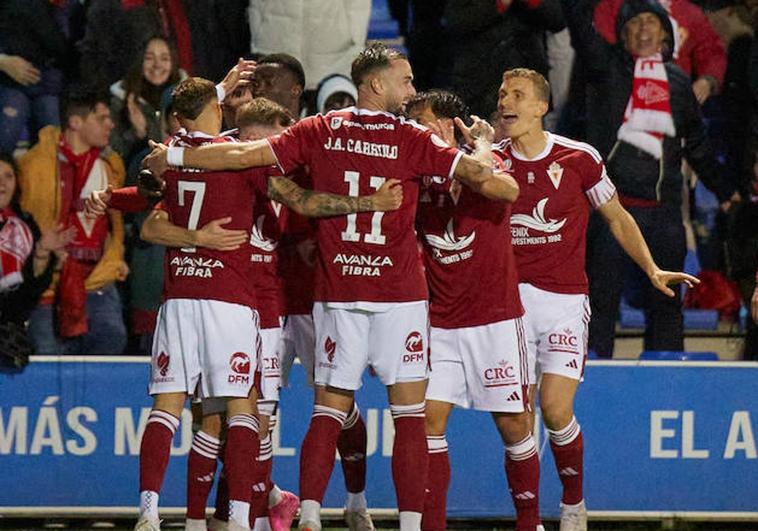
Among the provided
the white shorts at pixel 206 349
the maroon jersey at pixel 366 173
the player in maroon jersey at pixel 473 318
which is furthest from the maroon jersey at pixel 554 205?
the white shorts at pixel 206 349

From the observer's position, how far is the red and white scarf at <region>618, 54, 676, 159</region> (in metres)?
10.4

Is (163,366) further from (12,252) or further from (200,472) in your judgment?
(12,252)

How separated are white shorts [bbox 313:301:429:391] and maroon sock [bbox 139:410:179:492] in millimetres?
773

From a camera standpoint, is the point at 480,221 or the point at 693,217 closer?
the point at 480,221

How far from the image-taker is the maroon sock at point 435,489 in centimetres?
788

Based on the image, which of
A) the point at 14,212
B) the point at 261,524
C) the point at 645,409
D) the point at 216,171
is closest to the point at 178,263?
the point at 216,171

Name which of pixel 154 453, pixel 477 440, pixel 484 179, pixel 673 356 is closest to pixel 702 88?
pixel 673 356

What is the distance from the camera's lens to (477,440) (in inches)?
370

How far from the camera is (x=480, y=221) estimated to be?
7988 millimetres

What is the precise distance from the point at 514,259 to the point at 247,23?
3629 mm

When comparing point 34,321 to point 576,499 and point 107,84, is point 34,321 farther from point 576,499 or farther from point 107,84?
point 576,499

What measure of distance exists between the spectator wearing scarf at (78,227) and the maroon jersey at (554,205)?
2.69 metres

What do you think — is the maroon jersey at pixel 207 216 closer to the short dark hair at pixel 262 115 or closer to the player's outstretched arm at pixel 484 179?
the short dark hair at pixel 262 115

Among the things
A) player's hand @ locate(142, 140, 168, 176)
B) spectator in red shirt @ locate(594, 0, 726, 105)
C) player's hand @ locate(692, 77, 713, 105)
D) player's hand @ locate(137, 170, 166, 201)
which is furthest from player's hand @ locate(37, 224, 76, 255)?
player's hand @ locate(692, 77, 713, 105)
